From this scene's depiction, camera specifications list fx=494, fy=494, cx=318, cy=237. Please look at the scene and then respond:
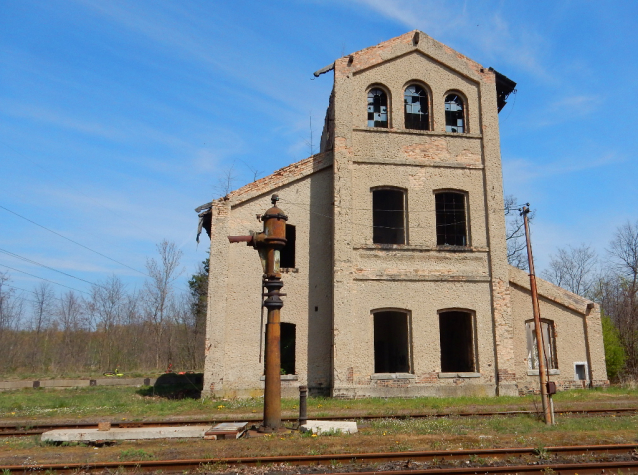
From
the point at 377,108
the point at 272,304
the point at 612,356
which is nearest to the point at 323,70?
the point at 377,108

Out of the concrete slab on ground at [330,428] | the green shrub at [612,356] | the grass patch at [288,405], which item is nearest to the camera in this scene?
the concrete slab on ground at [330,428]

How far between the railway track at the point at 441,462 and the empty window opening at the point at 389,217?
999 centimetres

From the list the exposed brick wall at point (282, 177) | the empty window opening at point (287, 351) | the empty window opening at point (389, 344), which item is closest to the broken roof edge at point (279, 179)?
the exposed brick wall at point (282, 177)

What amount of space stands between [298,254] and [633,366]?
15.1 m

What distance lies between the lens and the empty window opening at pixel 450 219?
57.1 feet

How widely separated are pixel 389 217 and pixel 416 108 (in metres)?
4.09

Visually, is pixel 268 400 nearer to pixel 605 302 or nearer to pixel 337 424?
pixel 337 424

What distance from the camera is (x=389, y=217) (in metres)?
18.1

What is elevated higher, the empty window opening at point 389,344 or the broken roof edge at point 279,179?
the broken roof edge at point 279,179

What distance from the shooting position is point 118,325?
41.1 m

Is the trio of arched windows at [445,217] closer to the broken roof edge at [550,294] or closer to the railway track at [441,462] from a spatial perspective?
the broken roof edge at [550,294]

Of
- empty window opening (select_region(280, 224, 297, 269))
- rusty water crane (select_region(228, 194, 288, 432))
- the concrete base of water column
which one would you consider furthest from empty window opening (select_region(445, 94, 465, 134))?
the concrete base of water column

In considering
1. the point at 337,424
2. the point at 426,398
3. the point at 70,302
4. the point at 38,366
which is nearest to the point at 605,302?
the point at 426,398

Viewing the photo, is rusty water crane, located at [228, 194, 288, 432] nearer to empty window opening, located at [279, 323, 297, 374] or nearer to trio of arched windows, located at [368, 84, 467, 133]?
empty window opening, located at [279, 323, 297, 374]
